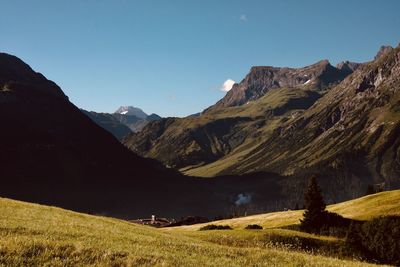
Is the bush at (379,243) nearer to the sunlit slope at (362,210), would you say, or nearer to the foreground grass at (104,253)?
the sunlit slope at (362,210)

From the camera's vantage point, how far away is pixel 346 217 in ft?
313

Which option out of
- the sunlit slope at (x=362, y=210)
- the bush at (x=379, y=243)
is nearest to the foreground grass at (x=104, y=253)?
the bush at (x=379, y=243)

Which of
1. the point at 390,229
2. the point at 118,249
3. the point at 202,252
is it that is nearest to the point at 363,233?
the point at 390,229

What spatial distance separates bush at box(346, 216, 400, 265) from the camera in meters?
53.9

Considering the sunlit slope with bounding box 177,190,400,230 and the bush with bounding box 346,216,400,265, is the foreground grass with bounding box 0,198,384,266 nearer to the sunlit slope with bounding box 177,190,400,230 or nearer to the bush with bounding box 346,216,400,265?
the bush with bounding box 346,216,400,265

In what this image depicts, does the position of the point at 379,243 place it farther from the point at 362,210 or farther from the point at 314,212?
the point at 362,210

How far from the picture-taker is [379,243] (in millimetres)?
58000

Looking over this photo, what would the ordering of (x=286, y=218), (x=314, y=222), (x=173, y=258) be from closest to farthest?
Answer: (x=173, y=258) < (x=314, y=222) < (x=286, y=218)

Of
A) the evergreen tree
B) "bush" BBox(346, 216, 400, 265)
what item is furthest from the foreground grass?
the evergreen tree

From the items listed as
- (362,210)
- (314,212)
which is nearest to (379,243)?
(314,212)

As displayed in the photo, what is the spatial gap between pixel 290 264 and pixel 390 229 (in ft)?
164

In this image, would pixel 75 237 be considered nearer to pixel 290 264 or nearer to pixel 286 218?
pixel 290 264

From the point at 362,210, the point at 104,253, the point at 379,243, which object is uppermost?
the point at 362,210

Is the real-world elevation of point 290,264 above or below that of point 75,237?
below
